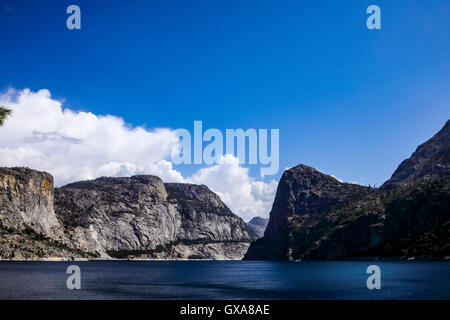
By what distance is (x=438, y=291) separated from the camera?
78000 mm

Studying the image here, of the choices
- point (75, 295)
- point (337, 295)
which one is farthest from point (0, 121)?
point (337, 295)
